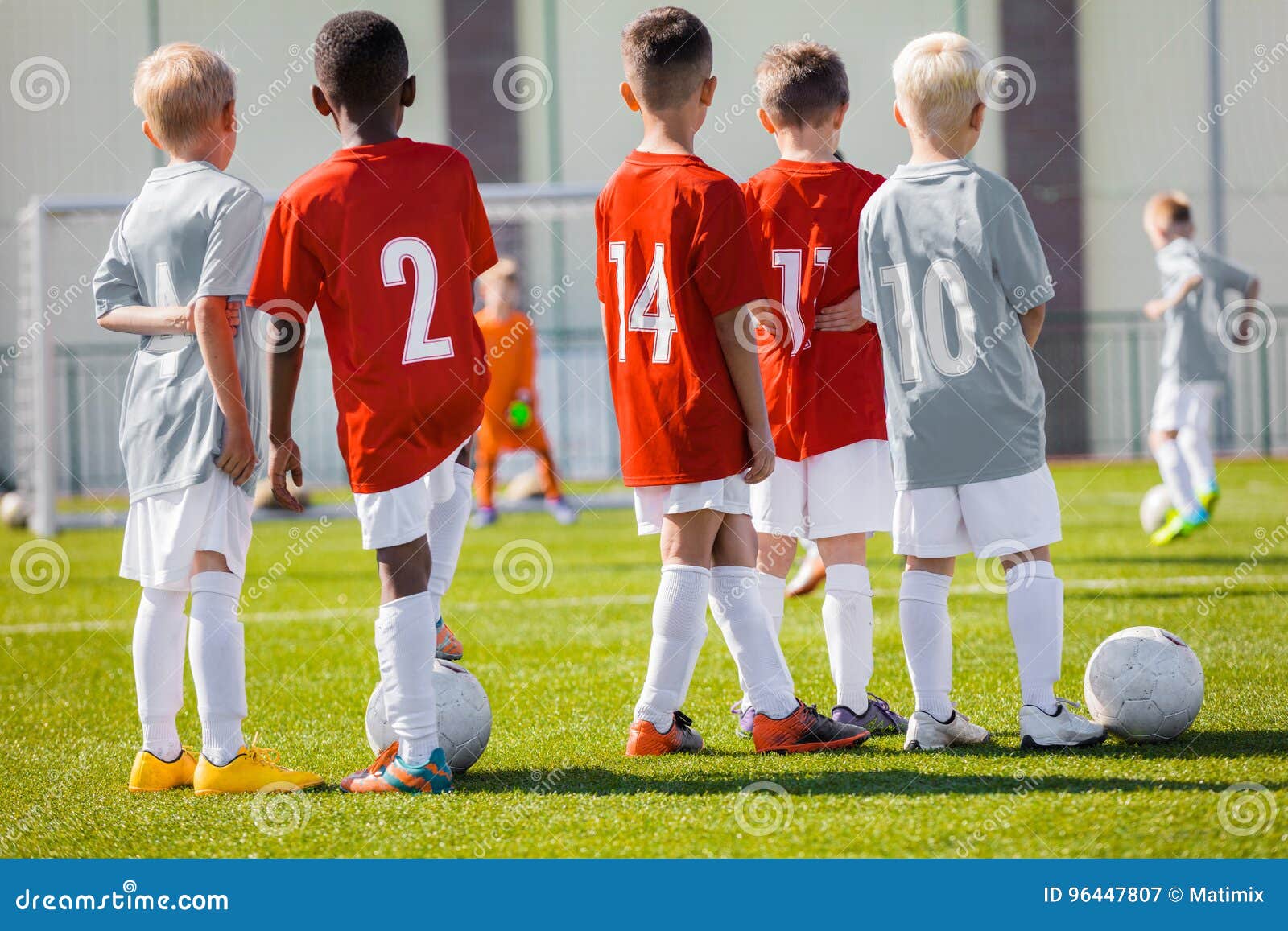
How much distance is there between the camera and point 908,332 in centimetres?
330

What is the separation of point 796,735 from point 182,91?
7.22 ft

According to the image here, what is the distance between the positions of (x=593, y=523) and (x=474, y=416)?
7.88m

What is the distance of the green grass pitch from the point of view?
8.45 feet

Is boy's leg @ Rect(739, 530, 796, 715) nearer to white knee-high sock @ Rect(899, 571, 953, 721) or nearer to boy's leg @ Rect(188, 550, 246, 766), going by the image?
white knee-high sock @ Rect(899, 571, 953, 721)

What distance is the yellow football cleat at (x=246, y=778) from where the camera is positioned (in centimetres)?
314

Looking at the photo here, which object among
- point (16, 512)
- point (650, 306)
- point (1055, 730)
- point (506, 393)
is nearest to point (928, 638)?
point (1055, 730)

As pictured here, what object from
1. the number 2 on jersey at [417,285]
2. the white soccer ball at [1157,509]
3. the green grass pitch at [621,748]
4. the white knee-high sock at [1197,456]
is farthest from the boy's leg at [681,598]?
the white knee-high sock at [1197,456]

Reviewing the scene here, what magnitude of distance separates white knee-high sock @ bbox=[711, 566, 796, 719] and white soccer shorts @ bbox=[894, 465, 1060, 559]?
390mm

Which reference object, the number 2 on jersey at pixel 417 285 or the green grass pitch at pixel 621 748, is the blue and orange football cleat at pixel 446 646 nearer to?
the green grass pitch at pixel 621 748

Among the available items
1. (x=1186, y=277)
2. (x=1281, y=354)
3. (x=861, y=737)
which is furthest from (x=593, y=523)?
(x=1281, y=354)

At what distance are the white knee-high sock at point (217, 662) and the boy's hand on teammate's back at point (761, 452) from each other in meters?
1.27

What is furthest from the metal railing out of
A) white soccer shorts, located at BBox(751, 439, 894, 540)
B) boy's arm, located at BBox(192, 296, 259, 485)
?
boy's arm, located at BBox(192, 296, 259, 485)

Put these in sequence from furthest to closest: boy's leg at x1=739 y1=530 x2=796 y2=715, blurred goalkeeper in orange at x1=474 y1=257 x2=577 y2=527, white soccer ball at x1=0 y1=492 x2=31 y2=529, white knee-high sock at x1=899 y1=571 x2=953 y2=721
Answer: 1. white soccer ball at x1=0 y1=492 x2=31 y2=529
2. blurred goalkeeper in orange at x1=474 y1=257 x2=577 y2=527
3. boy's leg at x1=739 y1=530 x2=796 y2=715
4. white knee-high sock at x1=899 y1=571 x2=953 y2=721

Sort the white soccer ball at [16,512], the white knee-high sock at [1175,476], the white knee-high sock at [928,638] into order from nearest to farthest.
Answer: the white knee-high sock at [928,638] < the white knee-high sock at [1175,476] < the white soccer ball at [16,512]
